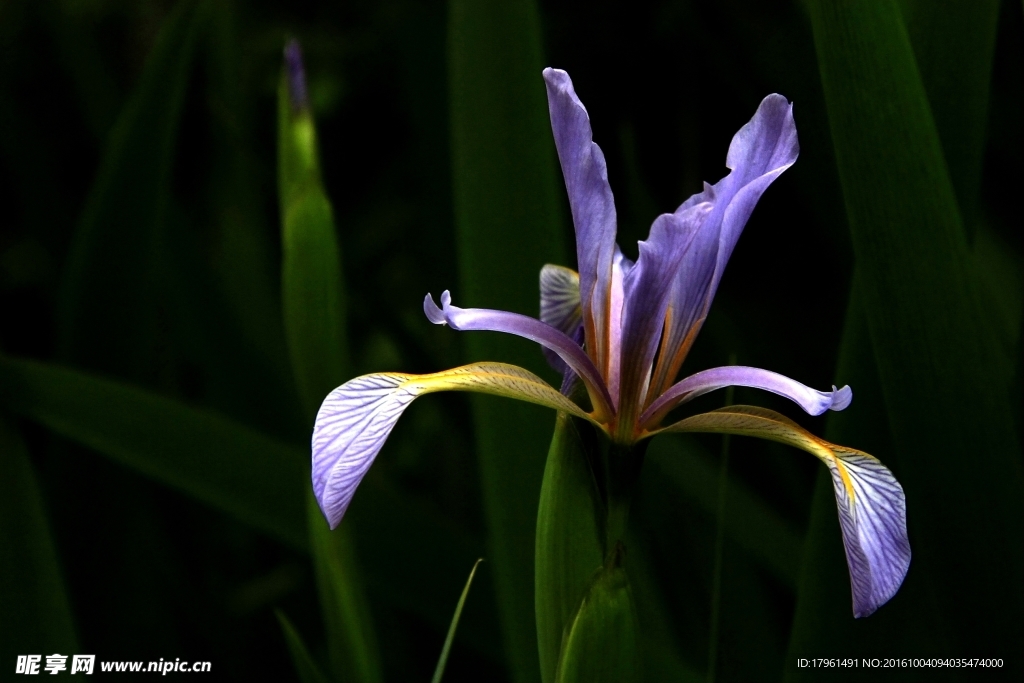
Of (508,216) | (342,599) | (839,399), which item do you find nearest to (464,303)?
(508,216)

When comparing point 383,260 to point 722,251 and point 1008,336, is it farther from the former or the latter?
point 722,251

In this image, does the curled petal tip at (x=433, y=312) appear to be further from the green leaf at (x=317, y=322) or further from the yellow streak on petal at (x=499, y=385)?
the green leaf at (x=317, y=322)

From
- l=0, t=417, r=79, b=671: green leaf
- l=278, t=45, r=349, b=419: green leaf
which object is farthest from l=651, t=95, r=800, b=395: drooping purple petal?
l=0, t=417, r=79, b=671: green leaf

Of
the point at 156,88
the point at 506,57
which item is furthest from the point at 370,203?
the point at 506,57

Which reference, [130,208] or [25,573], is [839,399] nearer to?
[25,573]

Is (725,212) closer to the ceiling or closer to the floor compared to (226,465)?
closer to the ceiling
